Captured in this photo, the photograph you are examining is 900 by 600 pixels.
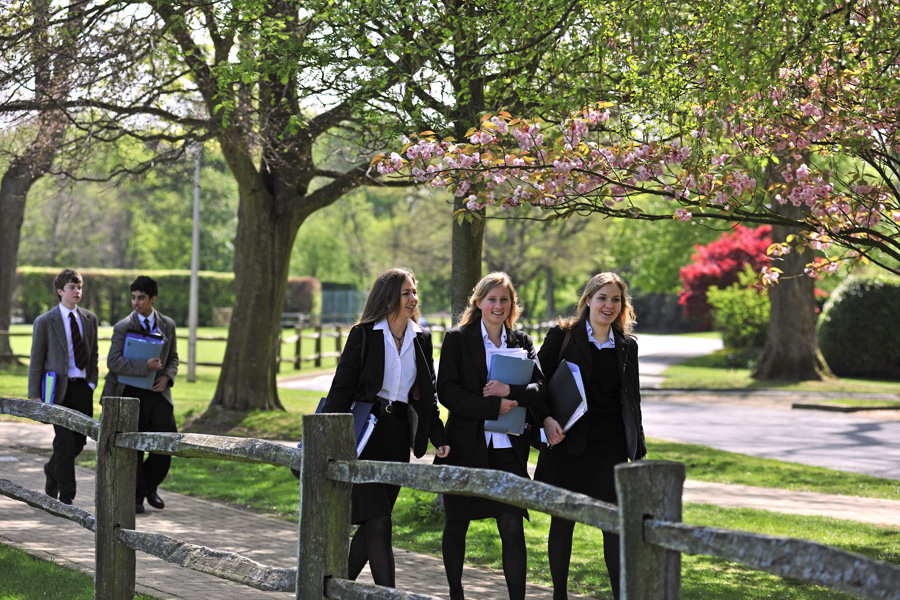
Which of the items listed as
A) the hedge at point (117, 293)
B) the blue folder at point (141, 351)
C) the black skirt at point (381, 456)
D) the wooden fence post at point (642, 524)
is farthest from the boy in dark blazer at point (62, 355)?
the hedge at point (117, 293)

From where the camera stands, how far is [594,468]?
603 cm

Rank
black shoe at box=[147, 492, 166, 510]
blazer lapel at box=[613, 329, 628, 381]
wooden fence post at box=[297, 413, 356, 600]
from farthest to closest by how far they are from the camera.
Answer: black shoe at box=[147, 492, 166, 510], blazer lapel at box=[613, 329, 628, 381], wooden fence post at box=[297, 413, 356, 600]

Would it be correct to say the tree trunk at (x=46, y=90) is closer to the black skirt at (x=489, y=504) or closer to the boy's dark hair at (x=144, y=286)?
the boy's dark hair at (x=144, y=286)

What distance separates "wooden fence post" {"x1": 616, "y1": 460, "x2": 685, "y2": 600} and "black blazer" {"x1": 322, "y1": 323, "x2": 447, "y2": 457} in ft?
8.59

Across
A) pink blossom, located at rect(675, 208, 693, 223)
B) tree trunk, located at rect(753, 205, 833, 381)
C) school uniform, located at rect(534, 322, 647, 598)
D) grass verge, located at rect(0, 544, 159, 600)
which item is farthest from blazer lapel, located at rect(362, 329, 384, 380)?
tree trunk, located at rect(753, 205, 833, 381)

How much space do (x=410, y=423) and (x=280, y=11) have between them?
5.88m

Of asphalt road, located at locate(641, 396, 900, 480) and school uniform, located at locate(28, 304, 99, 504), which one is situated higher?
school uniform, located at locate(28, 304, 99, 504)

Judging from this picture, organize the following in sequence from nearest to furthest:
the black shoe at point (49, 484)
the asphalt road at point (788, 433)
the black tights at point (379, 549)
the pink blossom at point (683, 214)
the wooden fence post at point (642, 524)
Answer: the wooden fence post at point (642, 524) → the black tights at point (379, 549) → the pink blossom at point (683, 214) → the black shoe at point (49, 484) → the asphalt road at point (788, 433)

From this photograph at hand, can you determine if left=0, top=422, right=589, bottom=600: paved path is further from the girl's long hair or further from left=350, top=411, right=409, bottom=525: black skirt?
the girl's long hair

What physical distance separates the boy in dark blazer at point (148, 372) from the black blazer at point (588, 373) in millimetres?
3898

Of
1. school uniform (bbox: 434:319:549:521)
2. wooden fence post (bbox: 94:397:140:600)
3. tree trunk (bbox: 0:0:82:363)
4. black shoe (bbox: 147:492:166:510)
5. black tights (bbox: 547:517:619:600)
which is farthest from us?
tree trunk (bbox: 0:0:82:363)

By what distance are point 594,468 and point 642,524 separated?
108 inches

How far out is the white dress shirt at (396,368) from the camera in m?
5.94

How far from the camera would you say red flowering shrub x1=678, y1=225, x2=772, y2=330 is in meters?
39.2
